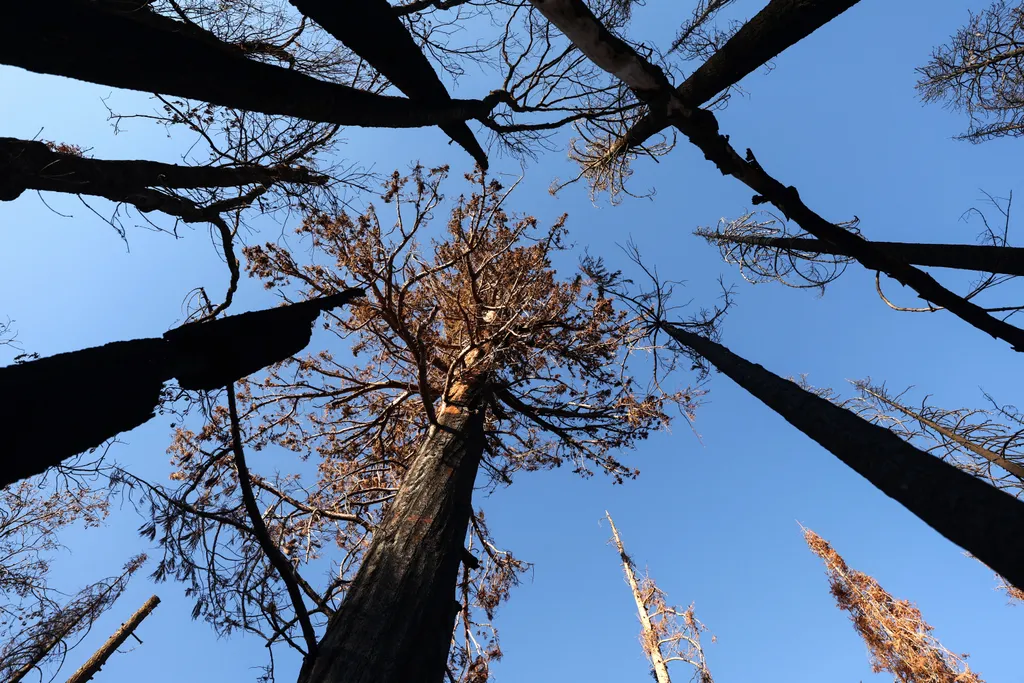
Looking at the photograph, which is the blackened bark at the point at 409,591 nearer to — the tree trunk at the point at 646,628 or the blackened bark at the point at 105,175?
the blackened bark at the point at 105,175

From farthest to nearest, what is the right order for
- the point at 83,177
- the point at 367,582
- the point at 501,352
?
the point at 501,352
the point at 83,177
the point at 367,582

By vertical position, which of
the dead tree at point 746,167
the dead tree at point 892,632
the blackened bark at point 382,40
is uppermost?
the dead tree at point 892,632

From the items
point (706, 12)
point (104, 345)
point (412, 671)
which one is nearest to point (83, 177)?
point (104, 345)

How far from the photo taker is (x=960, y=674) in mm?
13516

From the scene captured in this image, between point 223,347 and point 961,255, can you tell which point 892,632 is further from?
point 223,347

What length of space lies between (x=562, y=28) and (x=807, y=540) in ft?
87.6

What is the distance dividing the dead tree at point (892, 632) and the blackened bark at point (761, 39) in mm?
19303

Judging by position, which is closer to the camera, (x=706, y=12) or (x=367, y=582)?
(x=367, y=582)

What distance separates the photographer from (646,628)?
1151cm

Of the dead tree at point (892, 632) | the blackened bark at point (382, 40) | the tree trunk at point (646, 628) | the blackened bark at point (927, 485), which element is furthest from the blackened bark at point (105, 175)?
the dead tree at point (892, 632)

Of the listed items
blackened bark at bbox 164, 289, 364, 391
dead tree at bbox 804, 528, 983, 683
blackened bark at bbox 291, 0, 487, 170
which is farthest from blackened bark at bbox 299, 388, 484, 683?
dead tree at bbox 804, 528, 983, 683

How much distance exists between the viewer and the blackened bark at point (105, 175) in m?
3.75

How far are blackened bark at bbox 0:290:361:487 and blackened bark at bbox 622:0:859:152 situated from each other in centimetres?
320

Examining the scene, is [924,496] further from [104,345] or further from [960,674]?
[960,674]
